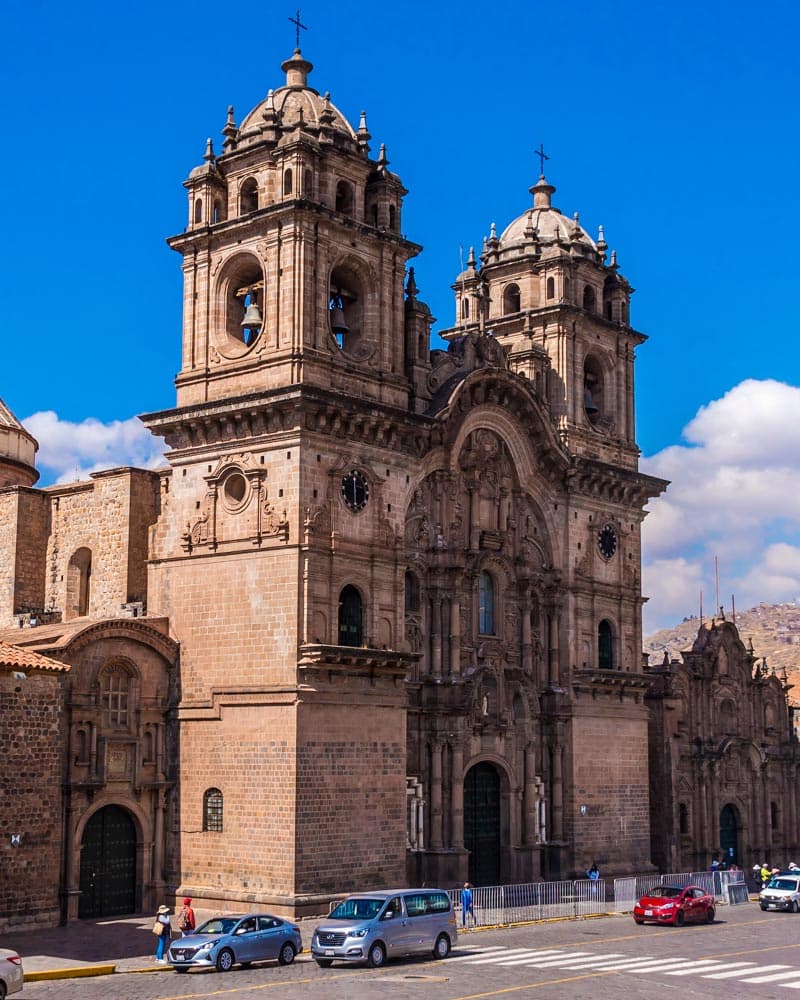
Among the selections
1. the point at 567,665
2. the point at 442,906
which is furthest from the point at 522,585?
the point at 442,906

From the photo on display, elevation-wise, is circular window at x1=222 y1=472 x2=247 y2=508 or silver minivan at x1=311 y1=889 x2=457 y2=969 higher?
circular window at x1=222 y1=472 x2=247 y2=508

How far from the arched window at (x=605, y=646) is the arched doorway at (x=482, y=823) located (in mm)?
7347

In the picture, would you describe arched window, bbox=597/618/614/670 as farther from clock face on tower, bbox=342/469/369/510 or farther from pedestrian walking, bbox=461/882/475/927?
pedestrian walking, bbox=461/882/475/927

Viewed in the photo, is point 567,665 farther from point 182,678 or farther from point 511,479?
point 182,678

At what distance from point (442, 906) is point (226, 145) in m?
25.3

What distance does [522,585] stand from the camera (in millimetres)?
51031

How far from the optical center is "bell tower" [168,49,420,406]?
4388 cm

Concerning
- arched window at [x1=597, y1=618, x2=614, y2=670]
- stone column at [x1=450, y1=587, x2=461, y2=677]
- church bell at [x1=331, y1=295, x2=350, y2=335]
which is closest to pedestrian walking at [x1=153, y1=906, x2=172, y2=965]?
stone column at [x1=450, y1=587, x2=461, y2=677]

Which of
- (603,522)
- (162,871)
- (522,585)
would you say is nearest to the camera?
(162,871)

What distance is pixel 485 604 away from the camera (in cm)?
5000

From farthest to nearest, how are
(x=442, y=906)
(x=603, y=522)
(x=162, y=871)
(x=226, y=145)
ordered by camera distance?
(x=603, y=522), (x=226, y=145), (x=162, y=871), (x=442, y=906)

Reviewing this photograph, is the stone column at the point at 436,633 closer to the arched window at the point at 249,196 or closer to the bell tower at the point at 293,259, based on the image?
the bell tower at the point at 293,259

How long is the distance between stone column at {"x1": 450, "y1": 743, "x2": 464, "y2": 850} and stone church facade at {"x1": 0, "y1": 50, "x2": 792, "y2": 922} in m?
0.10

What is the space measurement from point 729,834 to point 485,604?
20499mm
